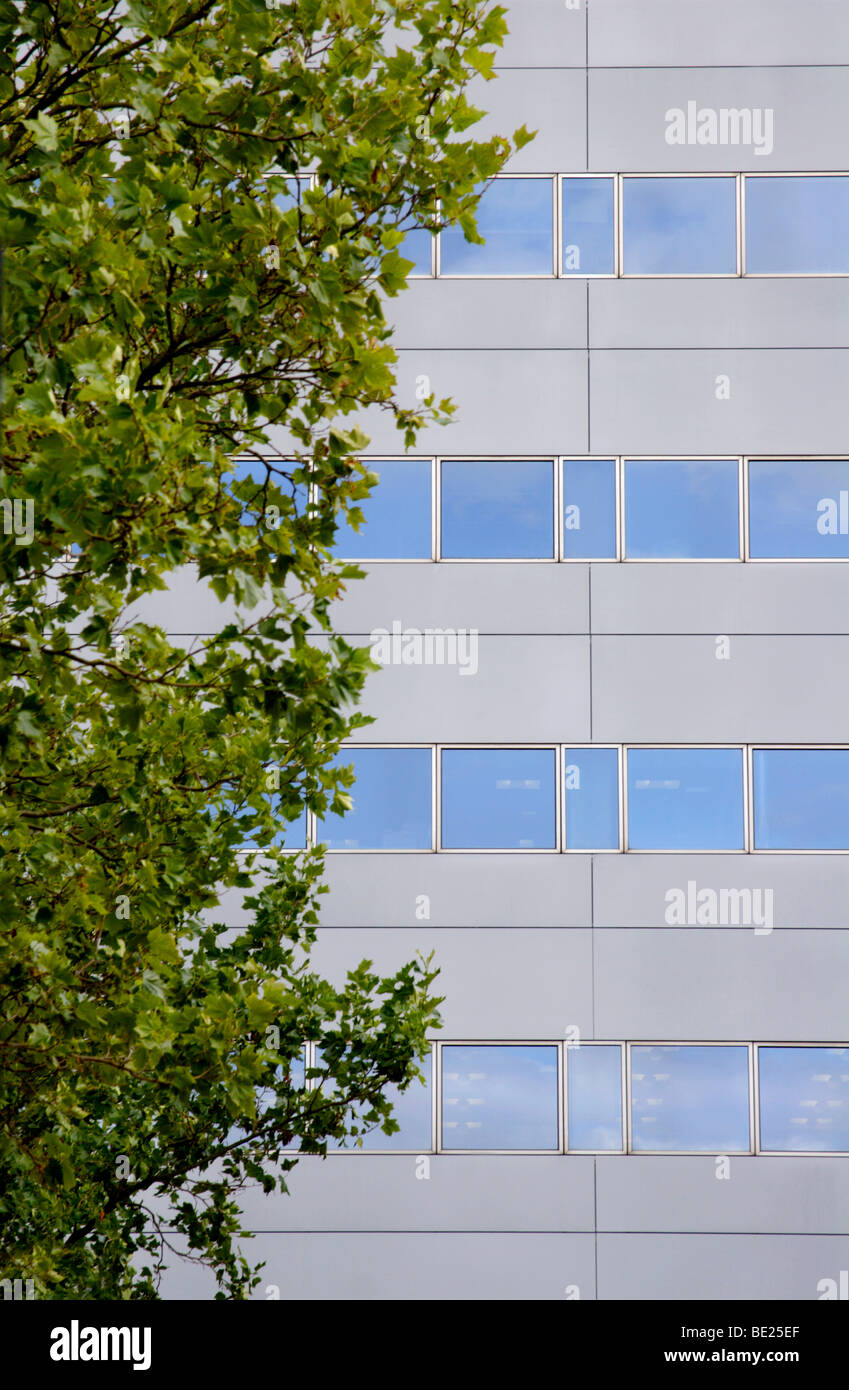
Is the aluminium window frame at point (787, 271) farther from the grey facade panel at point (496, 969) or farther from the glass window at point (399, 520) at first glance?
the grey facade panel at point (496, 969)

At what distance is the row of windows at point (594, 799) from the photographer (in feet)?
42.0

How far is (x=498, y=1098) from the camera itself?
12461 millimetres

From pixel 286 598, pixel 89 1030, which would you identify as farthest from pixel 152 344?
pixel 89 1030

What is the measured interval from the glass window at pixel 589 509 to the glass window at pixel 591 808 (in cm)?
216

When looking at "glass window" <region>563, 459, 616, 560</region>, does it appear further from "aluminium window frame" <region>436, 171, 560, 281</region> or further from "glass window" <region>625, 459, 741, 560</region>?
"aluminium window frame" <region>436, 171, 560, 281</region>

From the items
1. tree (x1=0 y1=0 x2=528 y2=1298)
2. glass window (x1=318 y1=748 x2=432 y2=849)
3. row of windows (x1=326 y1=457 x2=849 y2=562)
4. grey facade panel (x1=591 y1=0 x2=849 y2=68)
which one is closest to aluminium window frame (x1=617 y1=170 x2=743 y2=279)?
grey facade panel (x1=591 y1=0 x2=849 y2=68)

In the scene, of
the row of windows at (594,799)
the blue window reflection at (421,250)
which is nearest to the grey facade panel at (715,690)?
the row of windows at (594,799)

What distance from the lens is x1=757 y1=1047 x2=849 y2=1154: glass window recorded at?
12.5 metres

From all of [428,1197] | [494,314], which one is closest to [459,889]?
[428,1197]

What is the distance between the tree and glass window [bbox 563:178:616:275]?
973cm

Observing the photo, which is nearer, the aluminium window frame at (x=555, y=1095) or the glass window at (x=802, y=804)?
the aluminium window frame at (x=555, y=1095)

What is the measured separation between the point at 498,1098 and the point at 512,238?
8.64 m

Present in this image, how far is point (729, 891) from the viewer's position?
12.7m

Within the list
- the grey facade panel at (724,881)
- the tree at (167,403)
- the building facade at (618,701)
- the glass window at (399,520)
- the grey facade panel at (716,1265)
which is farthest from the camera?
the glass window at (399,520)
